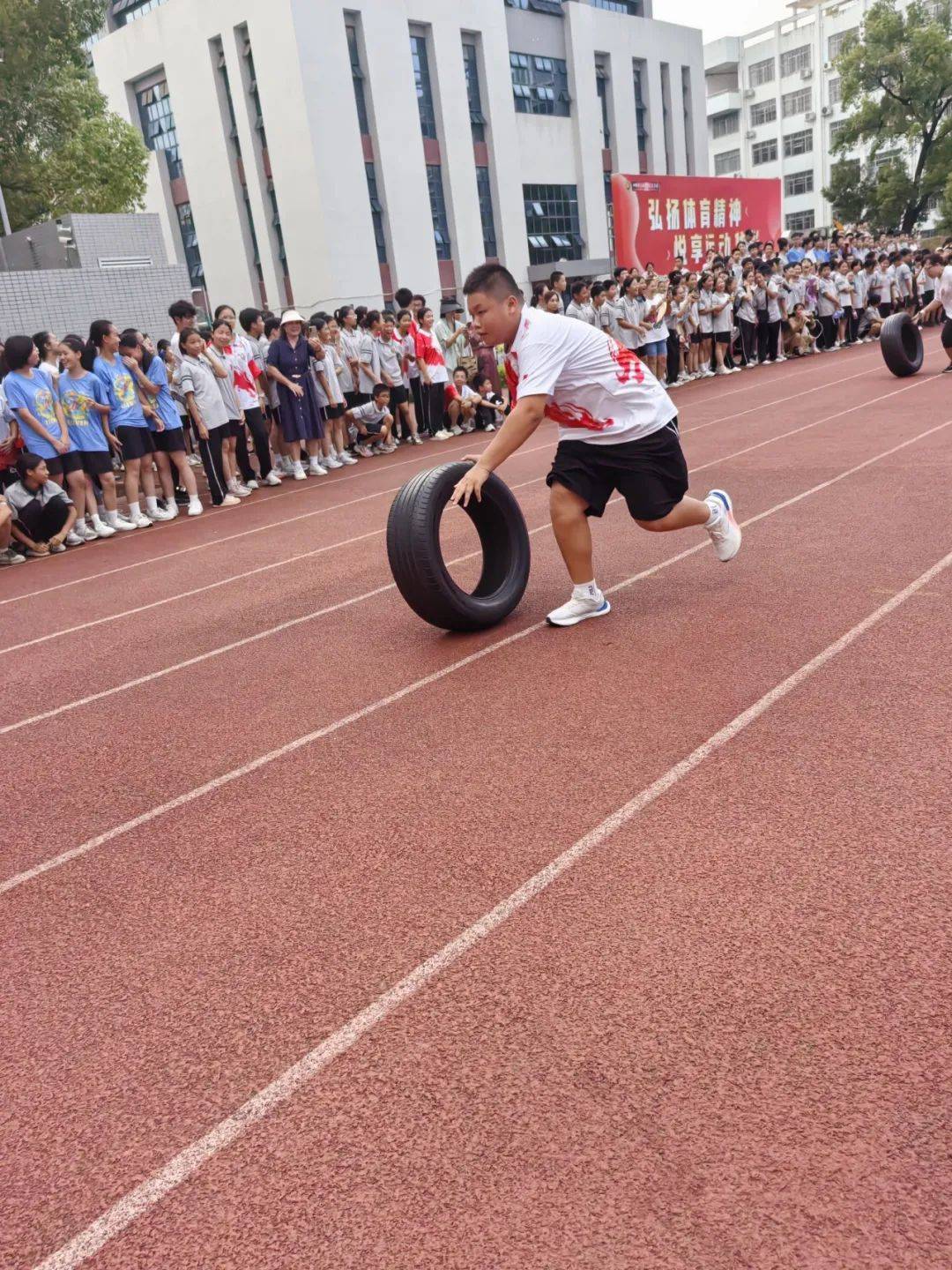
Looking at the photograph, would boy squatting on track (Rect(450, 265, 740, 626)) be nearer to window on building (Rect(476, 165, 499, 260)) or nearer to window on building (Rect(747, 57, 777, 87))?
window on building (Rect(476, 165, 499, 260))

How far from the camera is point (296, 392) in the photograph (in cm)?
1128

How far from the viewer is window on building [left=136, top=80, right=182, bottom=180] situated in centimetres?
3528

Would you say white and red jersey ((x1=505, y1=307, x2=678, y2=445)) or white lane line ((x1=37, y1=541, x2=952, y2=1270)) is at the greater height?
white and red jersey ((x1=505, y1=307, x2=678, y2=445))

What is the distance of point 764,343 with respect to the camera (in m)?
19.2

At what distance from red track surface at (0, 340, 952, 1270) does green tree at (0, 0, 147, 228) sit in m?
24.6

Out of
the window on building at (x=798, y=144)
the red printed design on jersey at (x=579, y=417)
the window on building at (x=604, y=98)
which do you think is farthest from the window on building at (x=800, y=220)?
the red printed design on jersey at (x=579, y=417)

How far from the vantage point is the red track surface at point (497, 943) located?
203cm

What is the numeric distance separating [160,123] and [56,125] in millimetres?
11681

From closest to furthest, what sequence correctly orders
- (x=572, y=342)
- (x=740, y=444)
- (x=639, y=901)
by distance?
(x=639, y=901), (x=572, y=342), (x=740, y=444)

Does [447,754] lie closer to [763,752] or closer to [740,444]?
[763,752]

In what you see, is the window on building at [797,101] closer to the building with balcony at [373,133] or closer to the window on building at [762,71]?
the window on building at [762,71]

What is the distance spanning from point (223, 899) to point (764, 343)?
18302mm

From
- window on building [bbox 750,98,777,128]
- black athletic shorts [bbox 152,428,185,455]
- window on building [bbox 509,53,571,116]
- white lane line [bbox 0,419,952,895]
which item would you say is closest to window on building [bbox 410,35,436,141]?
window on building [bbox 509,53,571,116]

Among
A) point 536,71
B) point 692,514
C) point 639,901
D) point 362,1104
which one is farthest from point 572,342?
point 536,71
